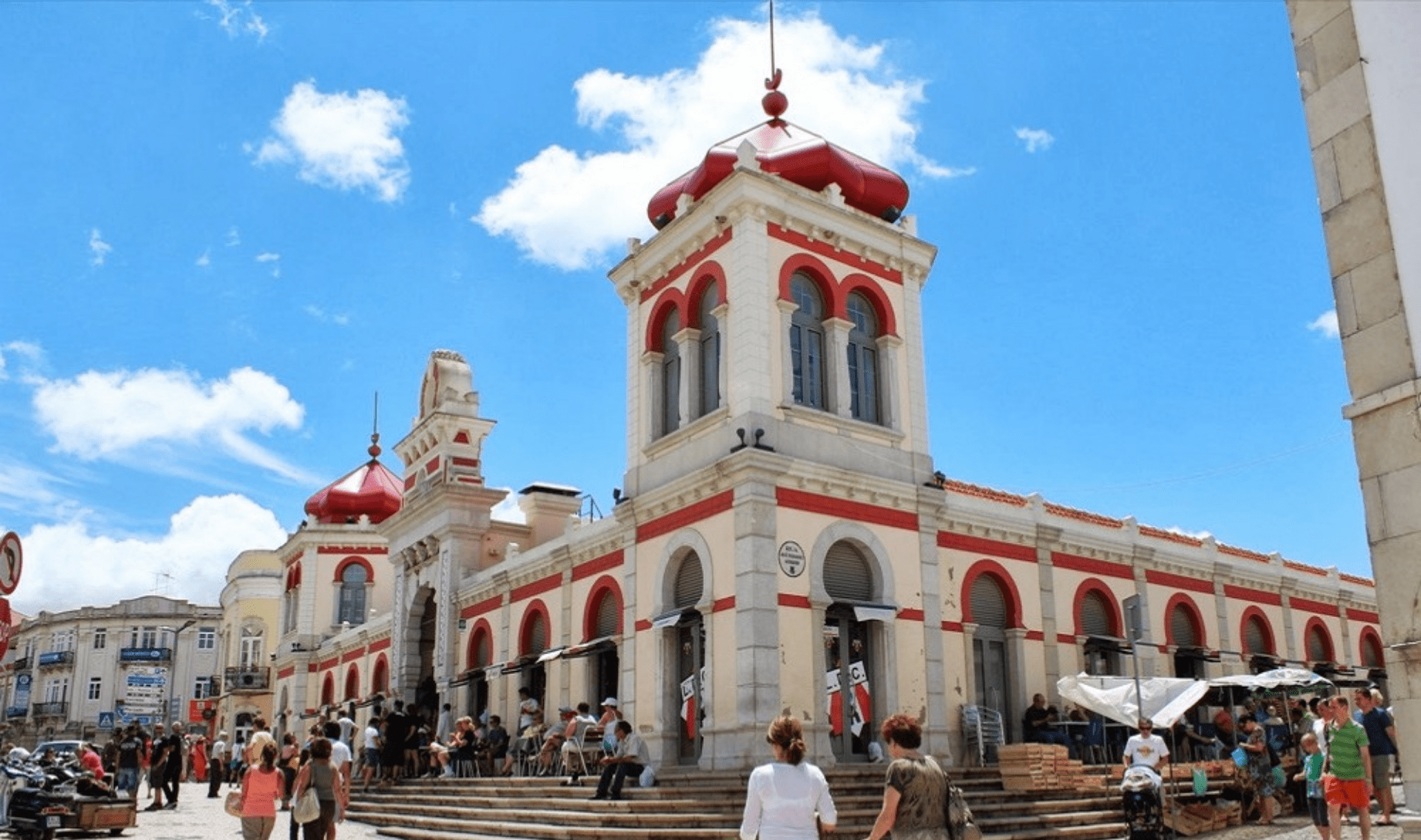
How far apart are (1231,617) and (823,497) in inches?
481

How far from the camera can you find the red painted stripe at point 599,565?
20297 mm

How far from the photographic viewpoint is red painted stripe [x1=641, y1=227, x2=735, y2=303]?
60.8 ft

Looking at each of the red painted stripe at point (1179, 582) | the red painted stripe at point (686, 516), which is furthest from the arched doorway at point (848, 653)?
the red painted stripe at point (1179, 582)

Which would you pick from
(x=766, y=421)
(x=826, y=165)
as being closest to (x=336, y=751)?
(x=766, y=421)

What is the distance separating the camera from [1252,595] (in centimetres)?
2555

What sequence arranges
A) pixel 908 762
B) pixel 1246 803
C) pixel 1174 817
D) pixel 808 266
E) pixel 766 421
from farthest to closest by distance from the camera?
pixel 808 266 → pixel 766 421 → pixel 1246 803 → pixel 1174 817 → pixel 908 762

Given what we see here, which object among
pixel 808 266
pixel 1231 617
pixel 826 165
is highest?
pixel 826 165

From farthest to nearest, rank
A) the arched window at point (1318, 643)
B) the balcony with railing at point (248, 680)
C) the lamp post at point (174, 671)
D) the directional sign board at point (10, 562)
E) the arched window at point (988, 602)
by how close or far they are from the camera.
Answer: the lamp post at point (174, 671) → the balcony with railing at point (248, 680) → the arched window at point (1318, 643) → the arched window at point (988, 602) → the directional sign board at point (10, 562)

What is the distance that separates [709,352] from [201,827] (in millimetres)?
10809

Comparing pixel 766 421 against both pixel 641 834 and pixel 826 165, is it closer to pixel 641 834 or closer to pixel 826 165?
pixel 826 165

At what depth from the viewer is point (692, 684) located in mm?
17578

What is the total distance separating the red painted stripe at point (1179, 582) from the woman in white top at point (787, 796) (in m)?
17.8

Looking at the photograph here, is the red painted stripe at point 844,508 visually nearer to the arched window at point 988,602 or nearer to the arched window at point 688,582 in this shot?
the arched window at point 688,582

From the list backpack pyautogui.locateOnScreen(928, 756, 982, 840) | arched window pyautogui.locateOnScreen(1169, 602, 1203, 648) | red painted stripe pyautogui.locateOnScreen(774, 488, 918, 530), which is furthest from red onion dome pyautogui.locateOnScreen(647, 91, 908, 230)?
Result: backpack pyautogui.locateOnScreen(928, 756, 982, 840)
